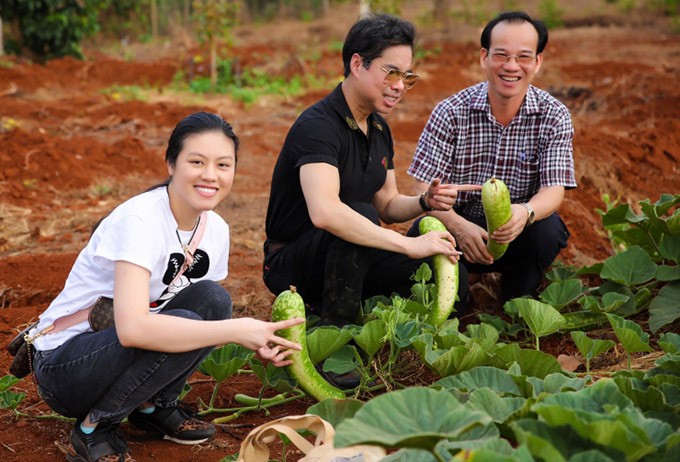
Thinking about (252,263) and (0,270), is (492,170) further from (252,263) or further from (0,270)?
(0,270)

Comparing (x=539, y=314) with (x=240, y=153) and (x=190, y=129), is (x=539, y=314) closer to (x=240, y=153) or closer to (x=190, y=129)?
(x=190, y=129)

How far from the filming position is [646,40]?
19219 millimetres

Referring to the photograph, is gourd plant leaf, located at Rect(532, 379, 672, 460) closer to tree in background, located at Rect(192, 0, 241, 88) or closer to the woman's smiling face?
the woman's smiling face

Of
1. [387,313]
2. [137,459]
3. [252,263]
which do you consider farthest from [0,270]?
[387,313]

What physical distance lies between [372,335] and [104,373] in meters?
0.97

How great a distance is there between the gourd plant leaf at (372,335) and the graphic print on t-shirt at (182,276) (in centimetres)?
61

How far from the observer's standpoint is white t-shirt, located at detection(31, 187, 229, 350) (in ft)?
8.94

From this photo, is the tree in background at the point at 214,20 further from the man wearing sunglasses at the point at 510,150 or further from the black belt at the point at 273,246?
the black belt at the point at 273,246

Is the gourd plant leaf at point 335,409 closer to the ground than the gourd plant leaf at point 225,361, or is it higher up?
higher up

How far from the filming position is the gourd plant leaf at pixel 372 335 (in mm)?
3181

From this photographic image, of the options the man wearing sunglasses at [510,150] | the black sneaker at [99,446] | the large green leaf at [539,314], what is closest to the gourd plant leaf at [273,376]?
the black sneaker at [99,446]

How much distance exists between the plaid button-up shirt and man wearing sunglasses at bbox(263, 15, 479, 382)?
1.34 feet

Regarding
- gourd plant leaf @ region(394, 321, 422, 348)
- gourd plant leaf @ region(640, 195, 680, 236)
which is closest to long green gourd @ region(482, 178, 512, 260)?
gourd plant leaf @ region(640, 195, 680, 236)

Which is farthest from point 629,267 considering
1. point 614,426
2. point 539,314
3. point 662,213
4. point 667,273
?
point 614,426
